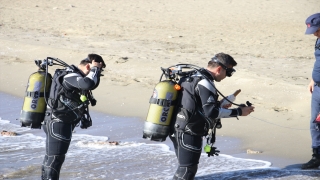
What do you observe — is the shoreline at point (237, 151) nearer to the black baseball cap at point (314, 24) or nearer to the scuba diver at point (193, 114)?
the black baseball cap at point (314, 24)

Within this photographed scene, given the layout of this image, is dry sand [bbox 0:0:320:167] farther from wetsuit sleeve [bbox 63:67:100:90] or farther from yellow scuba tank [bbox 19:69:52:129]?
yellow scuba tank [bbox 19:69:52:129]

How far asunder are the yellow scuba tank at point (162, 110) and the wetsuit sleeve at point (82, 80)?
21.6 inches

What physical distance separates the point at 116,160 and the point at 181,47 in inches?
298

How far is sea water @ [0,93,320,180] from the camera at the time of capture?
675 cm

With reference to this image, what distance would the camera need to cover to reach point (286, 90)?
966 cm

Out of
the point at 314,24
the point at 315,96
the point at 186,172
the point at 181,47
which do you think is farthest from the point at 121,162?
the point at 181,47

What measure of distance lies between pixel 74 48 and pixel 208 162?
792 cm

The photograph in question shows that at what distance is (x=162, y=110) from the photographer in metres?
5.36

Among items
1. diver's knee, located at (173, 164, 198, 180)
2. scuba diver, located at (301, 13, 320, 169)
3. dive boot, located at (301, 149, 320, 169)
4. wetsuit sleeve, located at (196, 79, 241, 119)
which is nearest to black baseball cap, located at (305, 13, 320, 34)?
scuba diver, located at (301, 13, 320, 169)

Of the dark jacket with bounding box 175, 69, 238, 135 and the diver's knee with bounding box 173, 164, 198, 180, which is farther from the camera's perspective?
the diver's knee with bounding box 173, 164, 198, 180

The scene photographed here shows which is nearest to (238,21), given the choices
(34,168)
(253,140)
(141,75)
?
(141,75)

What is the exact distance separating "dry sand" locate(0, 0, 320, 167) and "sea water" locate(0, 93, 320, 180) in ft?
1.69

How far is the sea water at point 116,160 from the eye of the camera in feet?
22.2

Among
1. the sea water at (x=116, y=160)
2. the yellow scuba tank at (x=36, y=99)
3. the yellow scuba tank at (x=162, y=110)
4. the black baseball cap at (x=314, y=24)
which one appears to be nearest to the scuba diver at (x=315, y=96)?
the black baseball cap at (x=314, y=24)
